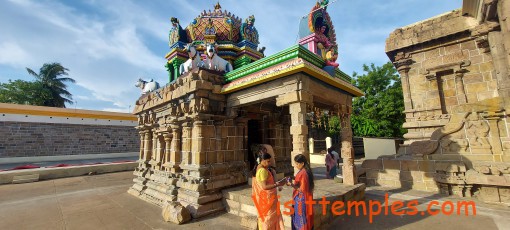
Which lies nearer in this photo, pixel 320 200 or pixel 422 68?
pixel 320 200

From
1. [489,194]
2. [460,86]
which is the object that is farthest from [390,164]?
[460,86]

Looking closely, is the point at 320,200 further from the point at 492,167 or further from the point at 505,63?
the point at 505,63

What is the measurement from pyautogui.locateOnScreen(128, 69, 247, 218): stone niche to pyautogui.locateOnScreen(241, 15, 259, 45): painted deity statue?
3241 millimetres

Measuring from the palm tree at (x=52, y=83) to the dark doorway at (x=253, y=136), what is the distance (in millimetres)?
32279

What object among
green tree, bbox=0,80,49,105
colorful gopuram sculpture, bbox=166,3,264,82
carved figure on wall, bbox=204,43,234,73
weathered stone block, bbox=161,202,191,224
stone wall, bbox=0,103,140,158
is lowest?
weathered stone block, bbox=161,202,191,224

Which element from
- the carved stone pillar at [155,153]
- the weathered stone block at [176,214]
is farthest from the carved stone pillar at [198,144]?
the carved stone pillar at [155,153]

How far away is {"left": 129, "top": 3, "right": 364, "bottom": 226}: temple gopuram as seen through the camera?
5.21 m

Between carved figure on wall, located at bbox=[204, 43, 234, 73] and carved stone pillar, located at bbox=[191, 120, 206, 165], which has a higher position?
carved figure on wall, located at bbox=[204, 43, 234, 73]

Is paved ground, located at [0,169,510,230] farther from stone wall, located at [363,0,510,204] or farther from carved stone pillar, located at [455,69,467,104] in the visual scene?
carved stone pillar, located at [455,69,467,104]

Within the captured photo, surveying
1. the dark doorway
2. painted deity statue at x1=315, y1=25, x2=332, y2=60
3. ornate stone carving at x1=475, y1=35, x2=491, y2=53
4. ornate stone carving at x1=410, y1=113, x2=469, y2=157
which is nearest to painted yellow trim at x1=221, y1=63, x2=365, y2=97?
painted deity statue at x1=315, y1=25, x2=332, y2=60

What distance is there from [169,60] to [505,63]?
38.0ft

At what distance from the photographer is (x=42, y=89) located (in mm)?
27688

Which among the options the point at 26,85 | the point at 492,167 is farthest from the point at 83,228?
the point at 26,85

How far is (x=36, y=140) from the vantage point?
1606cm
